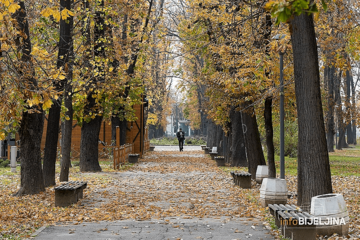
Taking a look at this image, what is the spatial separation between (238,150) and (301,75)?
15.4m

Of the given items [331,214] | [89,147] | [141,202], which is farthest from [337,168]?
[331,214]

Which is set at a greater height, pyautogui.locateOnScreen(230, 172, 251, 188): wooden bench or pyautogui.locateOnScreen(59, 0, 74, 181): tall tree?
pyautogui.locateOnScreen(59, 0, 74, 181): tall tree

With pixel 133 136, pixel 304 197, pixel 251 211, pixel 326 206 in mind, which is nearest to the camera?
pixel 326 206

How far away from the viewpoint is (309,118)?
872 centimetres

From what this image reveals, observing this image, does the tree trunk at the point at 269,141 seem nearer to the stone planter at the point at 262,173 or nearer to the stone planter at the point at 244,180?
the stone planter at the point at 262,173

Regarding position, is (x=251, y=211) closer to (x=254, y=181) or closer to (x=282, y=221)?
(x=282, y=221)

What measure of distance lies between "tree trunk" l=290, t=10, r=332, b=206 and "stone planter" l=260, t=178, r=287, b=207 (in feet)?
5.39

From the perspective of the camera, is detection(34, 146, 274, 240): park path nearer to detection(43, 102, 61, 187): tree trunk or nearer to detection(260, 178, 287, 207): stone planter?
detection(260, 178, 287, 207): stone planter

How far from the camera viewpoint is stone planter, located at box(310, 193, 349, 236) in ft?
24.0

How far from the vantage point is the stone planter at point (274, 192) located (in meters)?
10.6

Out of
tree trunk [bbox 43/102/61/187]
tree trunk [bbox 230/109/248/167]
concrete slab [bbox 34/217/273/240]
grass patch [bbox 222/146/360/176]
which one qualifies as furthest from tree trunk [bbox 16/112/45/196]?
tree trunk [bbox 230/109/248/167]

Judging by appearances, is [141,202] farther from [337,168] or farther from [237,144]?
[337,168]

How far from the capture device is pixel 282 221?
754cm

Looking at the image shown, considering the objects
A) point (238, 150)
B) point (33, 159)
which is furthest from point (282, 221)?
point (238, 150)
